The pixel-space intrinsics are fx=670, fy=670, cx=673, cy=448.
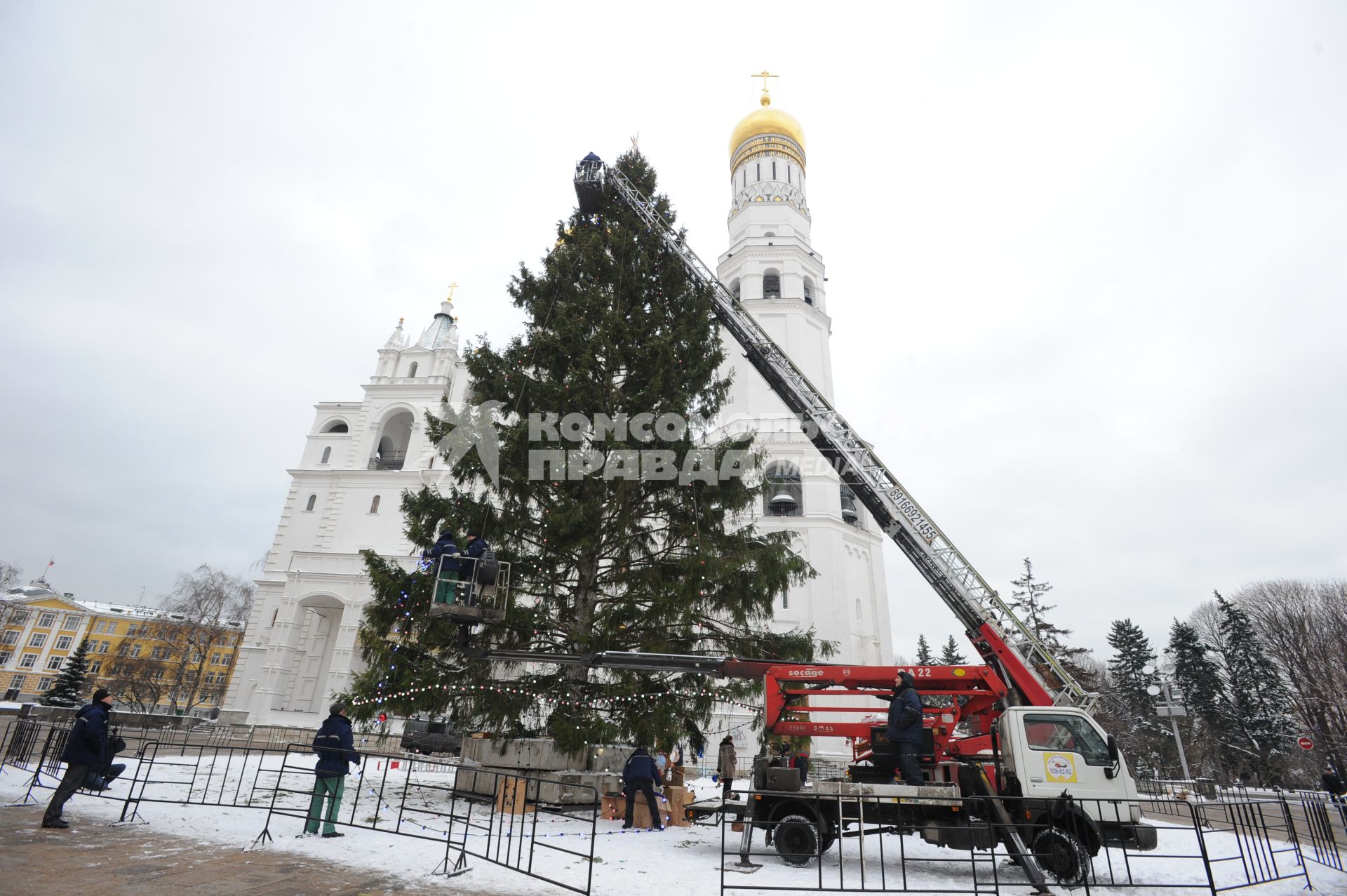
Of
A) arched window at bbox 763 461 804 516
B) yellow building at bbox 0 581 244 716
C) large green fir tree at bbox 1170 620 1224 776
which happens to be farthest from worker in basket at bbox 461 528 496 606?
yellow building at bbox 0 581 244 716

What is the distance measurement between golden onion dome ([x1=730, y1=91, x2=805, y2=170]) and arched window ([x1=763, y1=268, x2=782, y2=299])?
9486 mm

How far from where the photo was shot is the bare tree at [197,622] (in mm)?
48031

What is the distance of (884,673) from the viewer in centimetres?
988

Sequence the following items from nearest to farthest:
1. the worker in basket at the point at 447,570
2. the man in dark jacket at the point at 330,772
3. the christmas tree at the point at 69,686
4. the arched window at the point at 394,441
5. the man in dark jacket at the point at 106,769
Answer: the man in dark jacket at the point at 106,769
the man in dark jacket at the point at 330,772
the worker in basket at the point at 447,570
the christmas tree at the point at 69,686
the arched window at the point at 394,441

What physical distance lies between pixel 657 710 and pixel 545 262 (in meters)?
10.2

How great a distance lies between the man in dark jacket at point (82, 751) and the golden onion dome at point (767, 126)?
38.4 meters

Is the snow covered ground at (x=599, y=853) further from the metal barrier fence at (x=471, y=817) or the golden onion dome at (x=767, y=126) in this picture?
the golden onion dome at (x=767, y=126)

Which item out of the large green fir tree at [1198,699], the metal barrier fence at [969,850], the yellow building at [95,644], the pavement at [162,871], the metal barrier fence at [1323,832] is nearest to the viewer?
the pavement at [162,871]

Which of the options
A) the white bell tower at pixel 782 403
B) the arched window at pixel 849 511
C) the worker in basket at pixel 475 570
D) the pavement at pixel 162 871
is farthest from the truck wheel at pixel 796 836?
the arched window at pixel 849 511

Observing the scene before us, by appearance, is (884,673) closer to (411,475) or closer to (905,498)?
(905,498)

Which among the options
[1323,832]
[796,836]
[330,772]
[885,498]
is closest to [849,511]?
[885,498]

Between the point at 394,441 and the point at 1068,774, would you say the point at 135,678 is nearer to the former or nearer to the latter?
the point at 394,441

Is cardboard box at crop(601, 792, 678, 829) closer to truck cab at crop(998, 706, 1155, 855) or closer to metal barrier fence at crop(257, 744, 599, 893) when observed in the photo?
metal barrier fence at crop(257, 744, 599, 893)

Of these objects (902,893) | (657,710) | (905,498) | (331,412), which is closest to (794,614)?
(905,498)
